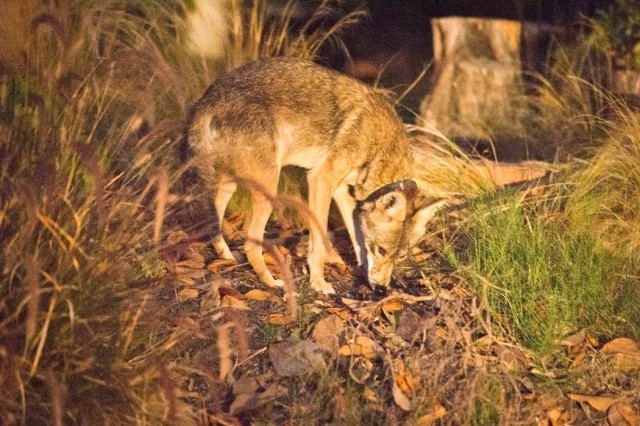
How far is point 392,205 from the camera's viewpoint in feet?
22.6

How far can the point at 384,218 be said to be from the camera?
700 cm

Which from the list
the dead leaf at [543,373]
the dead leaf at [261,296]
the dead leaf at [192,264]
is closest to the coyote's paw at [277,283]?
the dead leaf at [261,296]

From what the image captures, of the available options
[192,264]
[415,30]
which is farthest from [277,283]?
[415,30]

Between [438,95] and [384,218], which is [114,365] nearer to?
[384,218]

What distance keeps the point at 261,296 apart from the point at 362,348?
37.3 inches

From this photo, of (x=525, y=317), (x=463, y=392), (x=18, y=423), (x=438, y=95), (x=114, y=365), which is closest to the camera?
(x=18, y=423)

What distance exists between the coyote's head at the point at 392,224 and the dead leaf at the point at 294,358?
1285mm

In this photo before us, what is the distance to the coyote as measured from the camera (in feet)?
21.8

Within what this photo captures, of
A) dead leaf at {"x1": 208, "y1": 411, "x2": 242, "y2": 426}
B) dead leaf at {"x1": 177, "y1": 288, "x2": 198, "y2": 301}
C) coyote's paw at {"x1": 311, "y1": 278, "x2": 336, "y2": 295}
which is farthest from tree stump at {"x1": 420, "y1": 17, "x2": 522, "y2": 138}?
dead leaf at {"x1": 208, "y1": 411, "x2": 242, "y2": 426}

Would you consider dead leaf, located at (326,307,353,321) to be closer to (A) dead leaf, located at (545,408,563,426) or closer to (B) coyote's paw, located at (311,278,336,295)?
(B) coyote's paw, located at (311,278,336,295)

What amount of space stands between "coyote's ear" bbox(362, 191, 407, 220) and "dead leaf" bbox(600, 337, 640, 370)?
1.64 meters

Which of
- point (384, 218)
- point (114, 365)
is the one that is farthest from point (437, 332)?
point (114, 365)

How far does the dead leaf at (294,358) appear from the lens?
5.44 metres

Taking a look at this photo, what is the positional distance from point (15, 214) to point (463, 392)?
242 centimetres
